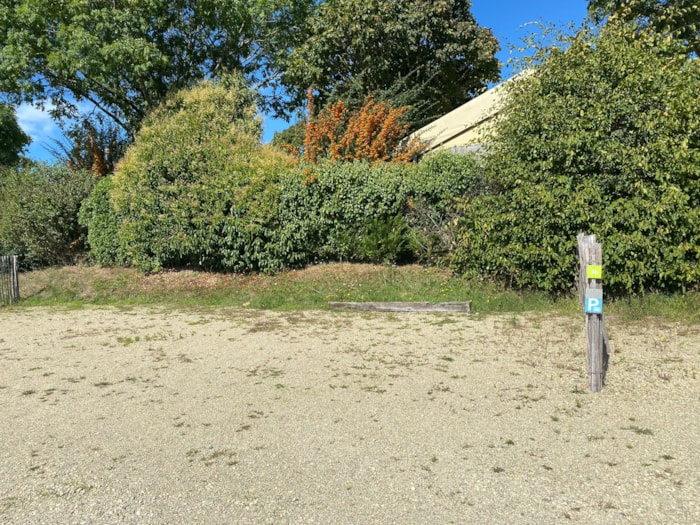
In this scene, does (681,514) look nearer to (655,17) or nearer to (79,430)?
(79,430)

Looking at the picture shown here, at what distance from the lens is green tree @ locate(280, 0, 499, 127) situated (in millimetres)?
18750

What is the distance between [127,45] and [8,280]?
22.8 ft

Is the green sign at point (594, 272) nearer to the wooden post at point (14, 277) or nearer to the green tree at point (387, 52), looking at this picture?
the wooden post at point (14, 277)

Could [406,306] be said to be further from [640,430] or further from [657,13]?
[657,13]

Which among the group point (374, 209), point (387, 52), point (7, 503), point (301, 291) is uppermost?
point (387, 52)

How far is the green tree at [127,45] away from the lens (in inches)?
559

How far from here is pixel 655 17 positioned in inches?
539

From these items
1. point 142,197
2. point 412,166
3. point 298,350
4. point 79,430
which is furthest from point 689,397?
point 142,197

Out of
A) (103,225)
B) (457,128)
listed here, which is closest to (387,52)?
(457,128)

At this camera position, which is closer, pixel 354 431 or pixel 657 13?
pixel 354 431

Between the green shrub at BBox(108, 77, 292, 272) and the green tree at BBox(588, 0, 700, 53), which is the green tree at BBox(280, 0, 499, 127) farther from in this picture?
the green shrub at BBox(108, 77, 292, 272)

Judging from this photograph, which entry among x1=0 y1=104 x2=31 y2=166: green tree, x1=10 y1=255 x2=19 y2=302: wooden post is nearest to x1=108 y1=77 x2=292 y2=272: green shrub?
x1=10 y1=255 x2=19 y2=302: wooden post

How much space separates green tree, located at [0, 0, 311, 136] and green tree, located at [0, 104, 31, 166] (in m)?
11.8

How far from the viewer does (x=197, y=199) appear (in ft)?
37.4
